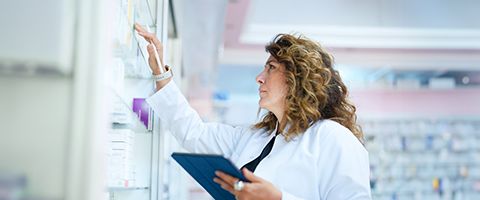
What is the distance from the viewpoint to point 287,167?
5.24ft

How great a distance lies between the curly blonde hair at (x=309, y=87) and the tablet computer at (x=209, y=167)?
32 centimetres

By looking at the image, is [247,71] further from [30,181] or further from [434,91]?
[30,181]

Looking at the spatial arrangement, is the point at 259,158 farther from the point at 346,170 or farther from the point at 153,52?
the point at 153,52

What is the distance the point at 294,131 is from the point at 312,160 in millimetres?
131

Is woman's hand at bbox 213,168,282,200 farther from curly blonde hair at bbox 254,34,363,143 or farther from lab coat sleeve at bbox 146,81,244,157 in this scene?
lab coat sleeve at bbox 146,81,244,157

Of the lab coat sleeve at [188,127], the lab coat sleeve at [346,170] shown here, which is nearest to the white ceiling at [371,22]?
the lab coat sleeve at [188,127]

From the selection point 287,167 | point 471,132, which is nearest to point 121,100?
point 287,167

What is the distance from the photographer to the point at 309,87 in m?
1.68

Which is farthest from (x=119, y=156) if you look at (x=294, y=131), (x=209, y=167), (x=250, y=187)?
(x=294, y=131)

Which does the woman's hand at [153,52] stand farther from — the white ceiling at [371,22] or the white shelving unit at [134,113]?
the white ceiling at [371,22]

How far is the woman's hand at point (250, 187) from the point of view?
1291mm

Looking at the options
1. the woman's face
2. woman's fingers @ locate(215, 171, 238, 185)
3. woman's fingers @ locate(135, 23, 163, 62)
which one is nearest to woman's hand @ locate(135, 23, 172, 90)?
woman's fingers @ locate(135, 23, 163, 62)

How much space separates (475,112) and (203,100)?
4.99 metres

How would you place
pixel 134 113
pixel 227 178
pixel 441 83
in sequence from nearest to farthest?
pixel 227 178 → pixel 134 113 → pixel 441 83
